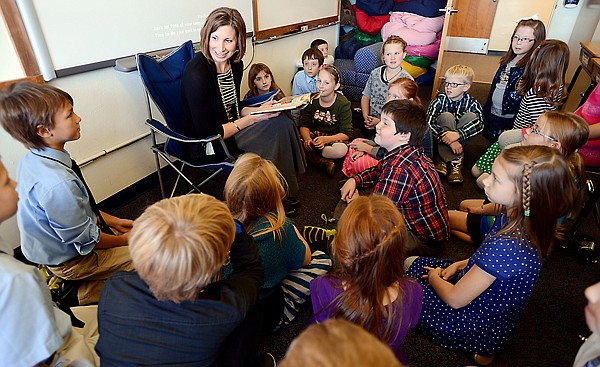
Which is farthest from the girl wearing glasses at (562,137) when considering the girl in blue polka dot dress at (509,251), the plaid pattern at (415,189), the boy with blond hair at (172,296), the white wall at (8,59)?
the white wall at (8,59)

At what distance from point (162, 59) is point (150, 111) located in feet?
1.19

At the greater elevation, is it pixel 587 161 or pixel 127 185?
pixel 587 161

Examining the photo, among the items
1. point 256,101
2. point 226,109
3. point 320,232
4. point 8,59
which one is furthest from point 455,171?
point 8,59

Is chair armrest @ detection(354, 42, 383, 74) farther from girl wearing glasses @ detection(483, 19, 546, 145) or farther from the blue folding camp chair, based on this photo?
the blue folding camp chair

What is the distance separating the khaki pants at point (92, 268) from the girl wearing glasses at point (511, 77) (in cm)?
276

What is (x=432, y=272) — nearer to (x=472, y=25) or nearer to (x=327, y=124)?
(x=327, y=124)

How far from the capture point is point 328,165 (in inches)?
105

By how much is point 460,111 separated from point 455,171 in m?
0.50

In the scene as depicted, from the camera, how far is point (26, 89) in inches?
49.0

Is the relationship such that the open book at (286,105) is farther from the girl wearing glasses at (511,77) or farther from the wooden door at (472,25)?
the wooden door at (472,25)

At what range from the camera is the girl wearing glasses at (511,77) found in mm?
2600

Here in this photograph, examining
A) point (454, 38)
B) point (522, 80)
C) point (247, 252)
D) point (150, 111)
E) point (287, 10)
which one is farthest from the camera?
point (454, 38)

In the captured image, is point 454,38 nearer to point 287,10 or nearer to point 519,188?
point 287,10

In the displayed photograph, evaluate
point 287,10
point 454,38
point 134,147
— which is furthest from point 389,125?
point 454,38
